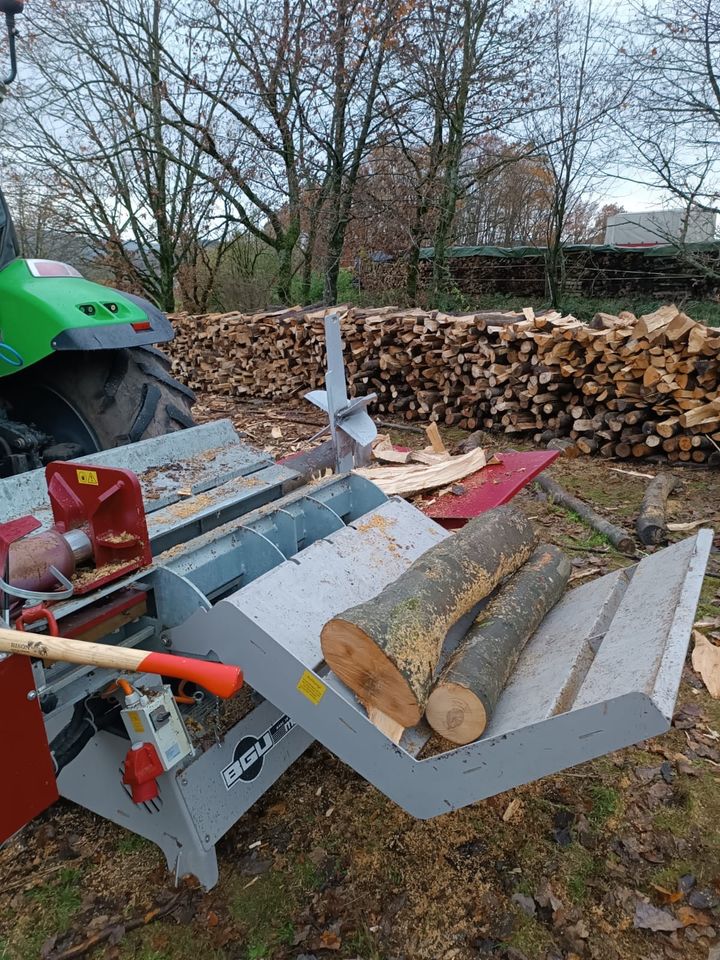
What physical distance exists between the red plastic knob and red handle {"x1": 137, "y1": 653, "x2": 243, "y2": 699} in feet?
1.60

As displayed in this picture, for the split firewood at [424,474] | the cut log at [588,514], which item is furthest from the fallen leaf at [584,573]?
the split firewood at [424,474]

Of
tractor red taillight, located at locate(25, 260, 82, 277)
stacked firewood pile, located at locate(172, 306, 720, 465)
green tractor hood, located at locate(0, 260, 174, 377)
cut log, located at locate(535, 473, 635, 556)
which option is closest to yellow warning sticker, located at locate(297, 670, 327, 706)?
green tractor hood, located at locate(0, 260, 174, 377)

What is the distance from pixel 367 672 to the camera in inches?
66.8

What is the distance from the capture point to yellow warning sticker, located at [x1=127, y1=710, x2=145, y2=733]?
1.64m

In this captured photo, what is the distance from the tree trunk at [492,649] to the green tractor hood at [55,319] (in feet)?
6.24

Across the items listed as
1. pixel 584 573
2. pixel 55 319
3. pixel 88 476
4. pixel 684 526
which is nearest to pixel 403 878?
pixel 88 476

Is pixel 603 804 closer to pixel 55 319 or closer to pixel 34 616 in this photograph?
pixel 34 616

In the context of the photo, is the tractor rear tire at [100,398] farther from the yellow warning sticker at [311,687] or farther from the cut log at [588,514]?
the cut log at [588,514]

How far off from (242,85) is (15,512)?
→ 1193 centimetres

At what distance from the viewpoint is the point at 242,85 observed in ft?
38.1

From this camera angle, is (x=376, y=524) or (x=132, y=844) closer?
(x=132, y=844)

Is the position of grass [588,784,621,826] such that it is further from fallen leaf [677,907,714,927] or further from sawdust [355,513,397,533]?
sawdust [355,513,397,533]

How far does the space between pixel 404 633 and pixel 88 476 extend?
958 mm

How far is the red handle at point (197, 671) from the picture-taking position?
1258 mm
